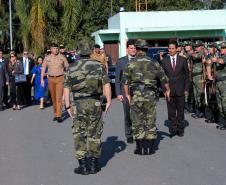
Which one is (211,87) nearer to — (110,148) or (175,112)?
(175,112)

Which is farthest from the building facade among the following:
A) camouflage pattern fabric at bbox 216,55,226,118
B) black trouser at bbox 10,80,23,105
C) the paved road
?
camouflage pattern fabric at bbox 216,55,226,118

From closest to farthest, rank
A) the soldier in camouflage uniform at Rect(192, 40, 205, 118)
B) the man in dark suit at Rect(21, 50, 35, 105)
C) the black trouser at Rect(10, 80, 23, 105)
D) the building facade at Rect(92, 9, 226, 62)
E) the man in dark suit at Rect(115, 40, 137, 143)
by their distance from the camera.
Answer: the man in dark suit at Rect(115, 40, 137, 143)
the soldier in camouflage uniform at Rect(192, 40, 205, 118)
the black trouser at Rect(10, 80, 23, 105)
the man in dark suit at Rect(21, 50, 35, 105)
the building facade at Rect(92, 9, 226, 62)

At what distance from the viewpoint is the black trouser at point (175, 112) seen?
425 inches

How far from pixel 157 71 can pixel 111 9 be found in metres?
42.8

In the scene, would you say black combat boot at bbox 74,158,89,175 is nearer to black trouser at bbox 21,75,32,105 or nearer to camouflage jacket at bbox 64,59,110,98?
camouflage jacket at bbox 64,59,110,98

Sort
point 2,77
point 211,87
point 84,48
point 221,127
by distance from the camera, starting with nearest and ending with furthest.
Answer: point 84,48 < point 221,127 < point 211,87 < point 2,77

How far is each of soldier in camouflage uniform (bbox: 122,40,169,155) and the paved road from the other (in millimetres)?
331

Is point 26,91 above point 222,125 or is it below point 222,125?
above

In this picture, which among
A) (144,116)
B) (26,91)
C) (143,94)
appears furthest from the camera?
(26,91)

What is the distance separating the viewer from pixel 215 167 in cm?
793

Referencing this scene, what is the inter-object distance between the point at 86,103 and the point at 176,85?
3.45 meters

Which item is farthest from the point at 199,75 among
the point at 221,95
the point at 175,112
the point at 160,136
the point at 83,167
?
the point at 83,167

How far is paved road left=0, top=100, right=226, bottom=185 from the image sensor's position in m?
7.37

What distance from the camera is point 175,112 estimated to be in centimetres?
1089
